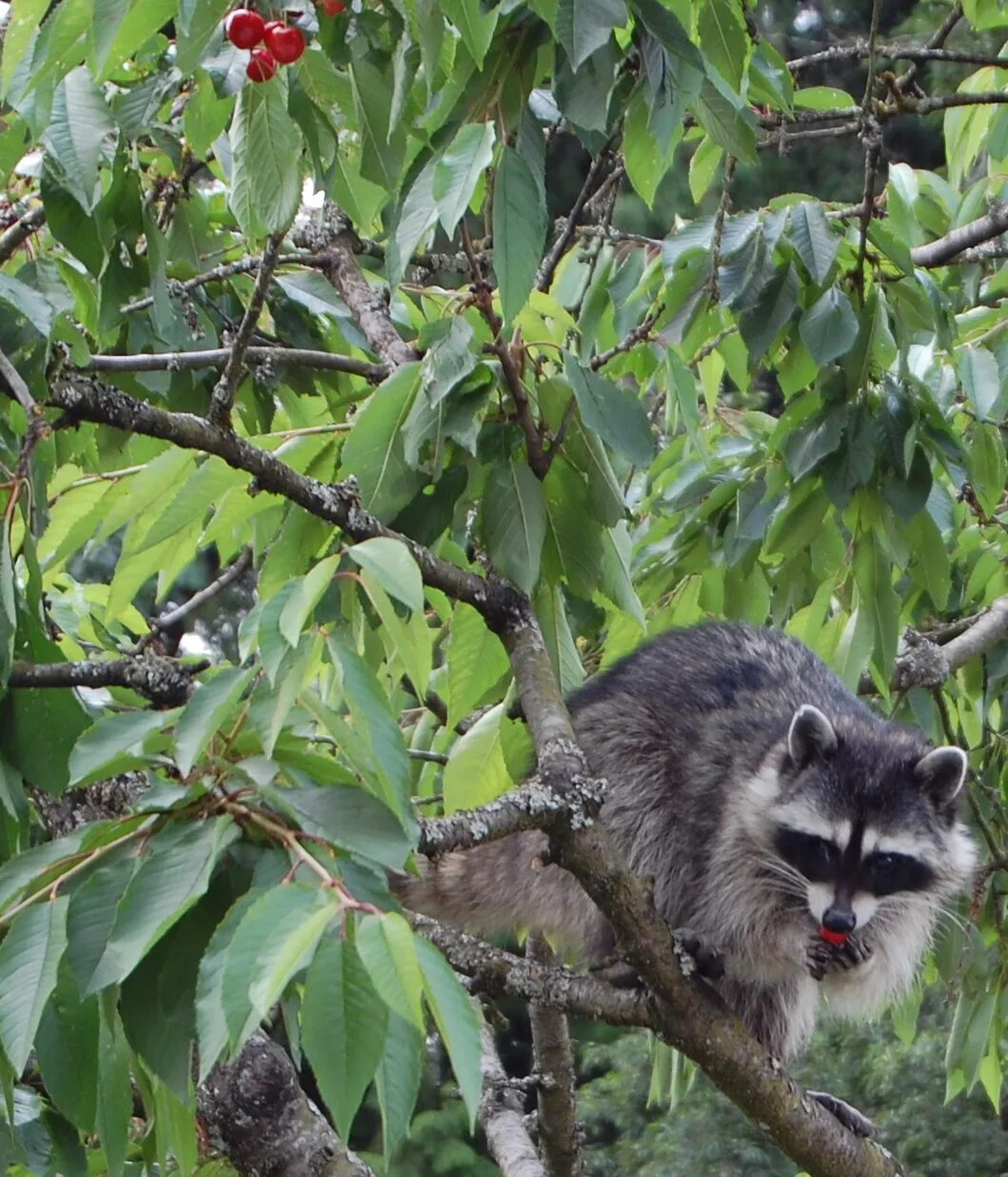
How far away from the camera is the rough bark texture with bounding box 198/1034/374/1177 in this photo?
2.59 m

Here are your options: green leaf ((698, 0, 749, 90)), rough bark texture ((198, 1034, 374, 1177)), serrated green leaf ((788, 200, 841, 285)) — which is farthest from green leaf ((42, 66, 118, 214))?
rough bark texture ((198, 1034, 374, 1177))

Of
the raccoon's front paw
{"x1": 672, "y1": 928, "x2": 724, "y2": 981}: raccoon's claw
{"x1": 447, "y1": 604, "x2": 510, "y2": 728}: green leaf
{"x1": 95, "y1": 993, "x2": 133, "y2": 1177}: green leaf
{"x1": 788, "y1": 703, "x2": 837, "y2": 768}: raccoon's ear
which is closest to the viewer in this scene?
{"x1": 95, "y1": 993, "x2": 133, "y2": 1177}: green leaf

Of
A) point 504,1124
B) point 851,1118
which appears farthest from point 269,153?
point 504,1124

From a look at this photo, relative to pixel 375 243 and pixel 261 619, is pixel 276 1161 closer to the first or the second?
pixel 261 619

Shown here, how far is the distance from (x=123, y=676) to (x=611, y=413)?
2.43 ft

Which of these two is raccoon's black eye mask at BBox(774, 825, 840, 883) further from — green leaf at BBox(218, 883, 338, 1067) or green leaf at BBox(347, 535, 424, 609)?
green leaf at BBox(218, 883, 338, 1067)

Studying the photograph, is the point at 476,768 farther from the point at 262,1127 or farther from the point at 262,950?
the point at 262,950

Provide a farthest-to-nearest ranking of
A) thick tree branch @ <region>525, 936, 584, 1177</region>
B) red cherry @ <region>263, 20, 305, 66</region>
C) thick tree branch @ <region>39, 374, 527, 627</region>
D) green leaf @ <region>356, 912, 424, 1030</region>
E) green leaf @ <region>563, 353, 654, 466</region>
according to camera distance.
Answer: thick tree branch @ <region>525, 936, 584, 1177</region>
green leaf @ <region>563, 353, 654, 466</region>
thick tree branch @ <region>39, 374, 527, 627</region>
red cherry @ <region>263, 20, 305, 66</region>
green leaf @ <region>356, 912, 424, 1030</region>

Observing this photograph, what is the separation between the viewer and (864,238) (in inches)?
102

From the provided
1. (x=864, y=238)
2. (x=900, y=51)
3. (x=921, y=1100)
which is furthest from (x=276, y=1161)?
(x=921, y=1100)

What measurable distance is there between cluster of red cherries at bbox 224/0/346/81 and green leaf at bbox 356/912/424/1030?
0.99 metres

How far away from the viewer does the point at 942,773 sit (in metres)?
3.26

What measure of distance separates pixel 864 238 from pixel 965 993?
5.85ft

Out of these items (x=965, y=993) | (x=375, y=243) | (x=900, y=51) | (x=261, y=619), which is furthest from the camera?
(x=965, y=993)
